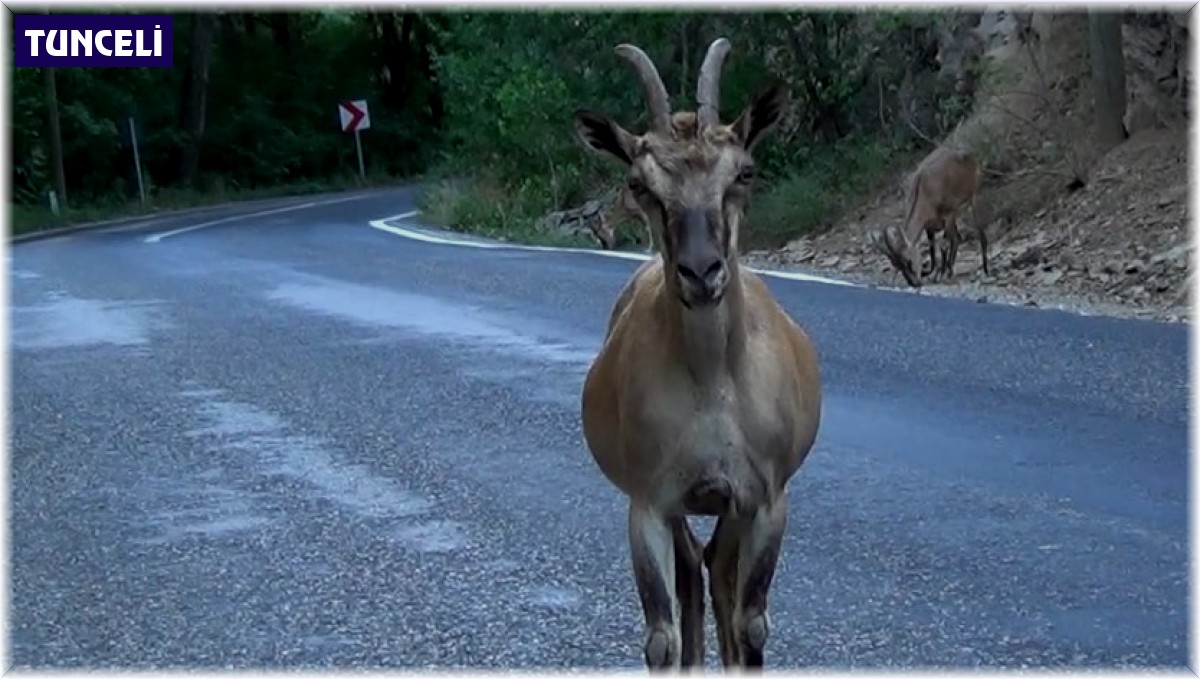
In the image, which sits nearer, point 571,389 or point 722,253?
point 722,253

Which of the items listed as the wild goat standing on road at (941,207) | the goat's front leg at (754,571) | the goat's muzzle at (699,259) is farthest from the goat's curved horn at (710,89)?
the wild goat standing on road at (941,207)

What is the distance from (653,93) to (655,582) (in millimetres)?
1318

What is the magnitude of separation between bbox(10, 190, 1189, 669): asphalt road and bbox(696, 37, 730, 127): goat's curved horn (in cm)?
182

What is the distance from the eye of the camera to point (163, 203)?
57000 mm

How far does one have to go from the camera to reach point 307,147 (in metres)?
67.1

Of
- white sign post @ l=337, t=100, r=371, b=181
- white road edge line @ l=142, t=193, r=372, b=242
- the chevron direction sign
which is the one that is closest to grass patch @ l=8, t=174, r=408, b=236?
white sign post @ l=337, t=100, r=371, b=181

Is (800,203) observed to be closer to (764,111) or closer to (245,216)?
(245,216)

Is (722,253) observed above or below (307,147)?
above

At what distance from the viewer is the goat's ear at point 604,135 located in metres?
6.02

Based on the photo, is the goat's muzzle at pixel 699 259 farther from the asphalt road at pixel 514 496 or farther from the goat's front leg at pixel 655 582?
the asphalt road at pixel 514 496

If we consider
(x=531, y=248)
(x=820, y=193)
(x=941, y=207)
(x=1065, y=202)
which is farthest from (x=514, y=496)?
(x=820, y=193)

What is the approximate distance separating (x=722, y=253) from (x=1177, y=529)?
3.74 m

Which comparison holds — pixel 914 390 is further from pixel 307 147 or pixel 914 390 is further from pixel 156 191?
pixel 307 147

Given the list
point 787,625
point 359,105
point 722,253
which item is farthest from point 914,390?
point 359,105
